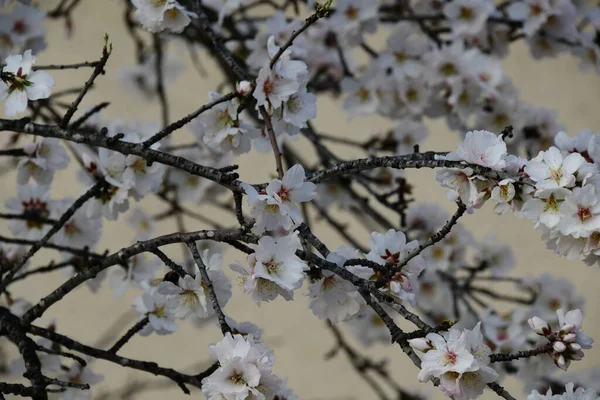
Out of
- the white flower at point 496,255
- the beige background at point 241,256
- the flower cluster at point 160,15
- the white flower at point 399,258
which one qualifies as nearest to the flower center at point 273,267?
the white flower at point 399,258

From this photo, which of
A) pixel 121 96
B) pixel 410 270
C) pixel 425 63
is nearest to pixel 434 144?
pixel 121 96

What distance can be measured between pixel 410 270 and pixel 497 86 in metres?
0.71

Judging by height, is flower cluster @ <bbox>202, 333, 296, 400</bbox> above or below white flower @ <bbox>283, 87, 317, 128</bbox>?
below

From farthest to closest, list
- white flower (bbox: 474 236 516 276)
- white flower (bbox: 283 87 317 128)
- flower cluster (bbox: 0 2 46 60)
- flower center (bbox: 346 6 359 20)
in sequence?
white flower (bbox: 474 236 516 276) < flower center (bbox: 346 6 359 20) < flower cluster (bbox: 0 2 46 60) < white flower (bbox: 283 87 317 128)

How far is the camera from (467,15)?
1.37 m

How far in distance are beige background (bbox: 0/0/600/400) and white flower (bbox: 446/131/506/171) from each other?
140 cm

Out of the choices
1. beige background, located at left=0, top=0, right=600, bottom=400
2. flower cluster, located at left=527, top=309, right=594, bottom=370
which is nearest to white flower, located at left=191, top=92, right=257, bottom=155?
flower cluster, located at left=527, top=309, right=594, bottom=370

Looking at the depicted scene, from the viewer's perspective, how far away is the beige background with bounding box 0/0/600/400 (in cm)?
227

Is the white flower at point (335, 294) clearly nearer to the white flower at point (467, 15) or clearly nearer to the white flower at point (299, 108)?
the white flower at point (299, 108)

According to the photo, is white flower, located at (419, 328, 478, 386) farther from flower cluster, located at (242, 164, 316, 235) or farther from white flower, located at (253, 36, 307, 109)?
white flower, located at (253, 36, 307, 109)

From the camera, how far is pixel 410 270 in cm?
71

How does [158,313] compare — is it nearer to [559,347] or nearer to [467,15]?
[559,347]

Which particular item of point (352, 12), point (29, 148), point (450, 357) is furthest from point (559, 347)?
point (352, 12)

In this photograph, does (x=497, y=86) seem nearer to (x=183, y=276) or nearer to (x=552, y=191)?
(x=552, y=191)
